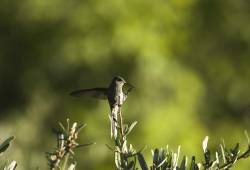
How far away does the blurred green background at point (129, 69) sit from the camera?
9.60m

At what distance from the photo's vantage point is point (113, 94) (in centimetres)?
179

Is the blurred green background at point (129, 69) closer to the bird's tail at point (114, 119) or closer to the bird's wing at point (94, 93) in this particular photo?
the bird's wing at point (94, 93)

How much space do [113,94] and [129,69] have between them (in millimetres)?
8023

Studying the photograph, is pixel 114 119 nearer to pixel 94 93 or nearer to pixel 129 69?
pixel 94 93

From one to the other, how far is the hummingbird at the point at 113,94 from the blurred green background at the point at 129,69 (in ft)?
23.3

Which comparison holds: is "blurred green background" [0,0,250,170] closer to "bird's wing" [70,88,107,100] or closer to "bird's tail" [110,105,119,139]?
"bird's wing" [70,88,107,100]

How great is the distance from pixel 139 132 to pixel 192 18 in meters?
2.76

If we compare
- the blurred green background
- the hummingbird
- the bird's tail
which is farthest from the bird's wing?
the blurred green background

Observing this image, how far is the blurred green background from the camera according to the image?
31.5 feet

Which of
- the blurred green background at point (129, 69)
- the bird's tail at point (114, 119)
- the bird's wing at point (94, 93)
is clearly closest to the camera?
the bird's tail at point (114, 119)

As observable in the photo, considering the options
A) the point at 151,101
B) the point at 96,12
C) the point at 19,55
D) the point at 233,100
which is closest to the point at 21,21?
the point at 19,55

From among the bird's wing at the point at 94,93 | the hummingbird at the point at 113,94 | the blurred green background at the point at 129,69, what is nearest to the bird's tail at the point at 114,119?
the hummingbird at the point at 113,94

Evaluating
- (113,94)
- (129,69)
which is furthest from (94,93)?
(129,69)

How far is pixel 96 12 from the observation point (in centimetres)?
1014
